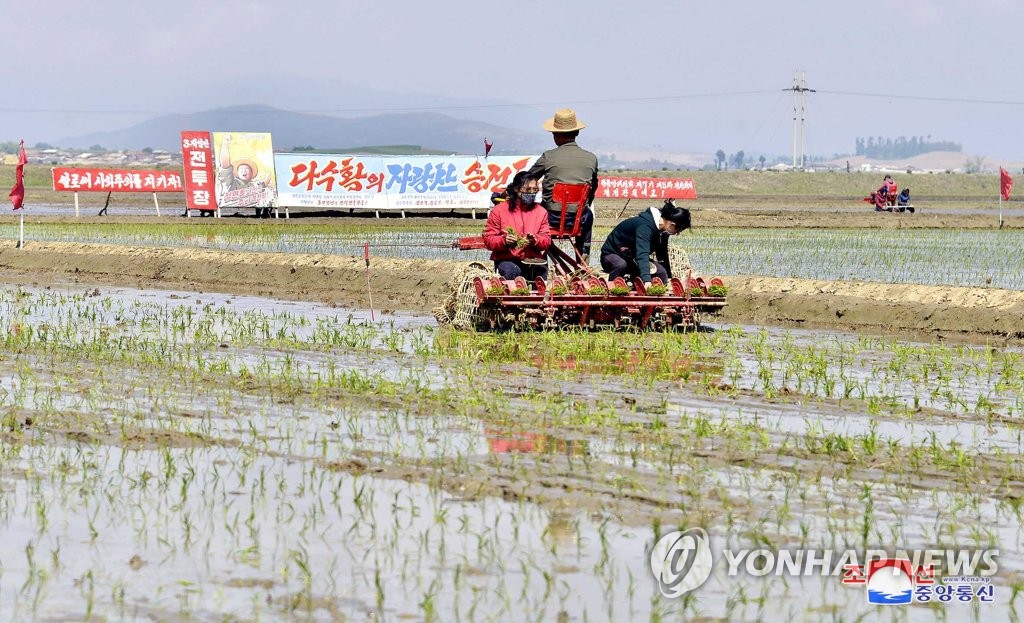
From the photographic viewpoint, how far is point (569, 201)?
43.2 ft

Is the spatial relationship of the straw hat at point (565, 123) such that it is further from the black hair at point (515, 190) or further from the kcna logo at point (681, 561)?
the kcna logo at point (681, 561)

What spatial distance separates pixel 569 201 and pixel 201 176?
27.0 meters

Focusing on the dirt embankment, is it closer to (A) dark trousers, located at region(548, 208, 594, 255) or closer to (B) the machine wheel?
(A) dark trousers, located at region(548, 208, 594, 255)

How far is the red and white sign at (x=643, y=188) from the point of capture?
49.0m

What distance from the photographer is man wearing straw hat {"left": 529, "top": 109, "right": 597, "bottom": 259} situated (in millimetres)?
13273

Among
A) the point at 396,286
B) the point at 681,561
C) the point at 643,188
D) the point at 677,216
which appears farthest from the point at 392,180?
the point at 681,561

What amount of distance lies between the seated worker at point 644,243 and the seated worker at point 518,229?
0.63 m

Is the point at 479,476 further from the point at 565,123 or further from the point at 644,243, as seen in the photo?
the point at 565,123

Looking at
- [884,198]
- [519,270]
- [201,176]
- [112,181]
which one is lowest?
[884,198]

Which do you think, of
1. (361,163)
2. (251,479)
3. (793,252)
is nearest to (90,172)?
(361,163)

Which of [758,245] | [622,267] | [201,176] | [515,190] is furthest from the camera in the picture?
[201,176]

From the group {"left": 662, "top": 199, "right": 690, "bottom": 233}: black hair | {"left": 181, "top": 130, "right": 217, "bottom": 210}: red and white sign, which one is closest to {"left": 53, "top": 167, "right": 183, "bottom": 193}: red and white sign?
{"left": 181, "top": 130, "right": 217, "bottom": 210}: red and white sign

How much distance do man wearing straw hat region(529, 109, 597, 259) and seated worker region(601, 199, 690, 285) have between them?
1.06ft

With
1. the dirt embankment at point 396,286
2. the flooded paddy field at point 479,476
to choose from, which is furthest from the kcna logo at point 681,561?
the dirt embankment at point 396,286
